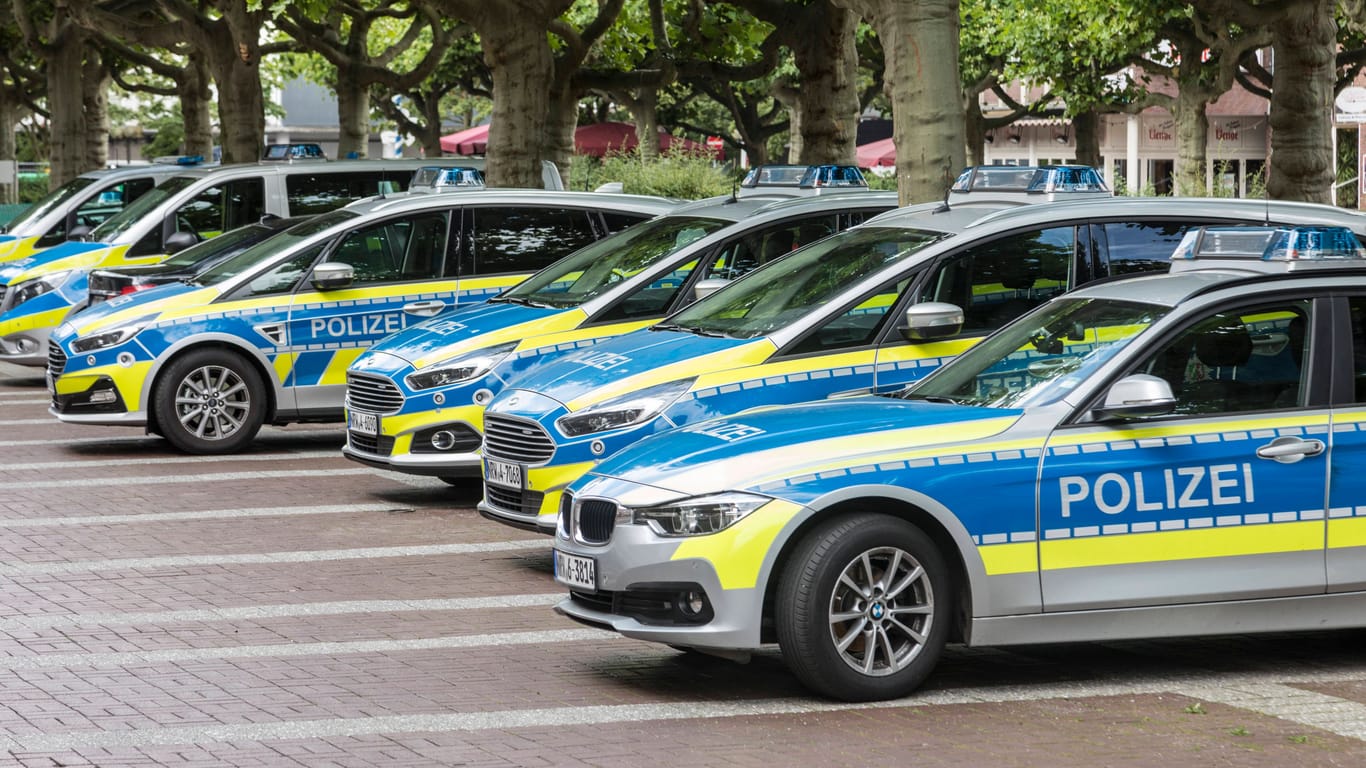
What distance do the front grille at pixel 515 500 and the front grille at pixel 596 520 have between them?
198 centimetres

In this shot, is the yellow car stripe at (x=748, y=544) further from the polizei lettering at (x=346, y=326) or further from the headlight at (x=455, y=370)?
the polizei lettering at (x=346, y=326)

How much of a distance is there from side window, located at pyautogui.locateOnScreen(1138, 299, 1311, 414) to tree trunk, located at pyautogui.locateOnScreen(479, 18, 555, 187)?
13752mm

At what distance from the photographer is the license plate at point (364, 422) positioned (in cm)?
1101

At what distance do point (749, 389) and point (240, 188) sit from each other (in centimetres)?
1036

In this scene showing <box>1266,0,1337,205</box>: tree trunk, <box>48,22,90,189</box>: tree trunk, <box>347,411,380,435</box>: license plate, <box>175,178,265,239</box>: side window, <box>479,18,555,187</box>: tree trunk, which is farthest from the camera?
<box>48,22,90,189</box>: tree trunk

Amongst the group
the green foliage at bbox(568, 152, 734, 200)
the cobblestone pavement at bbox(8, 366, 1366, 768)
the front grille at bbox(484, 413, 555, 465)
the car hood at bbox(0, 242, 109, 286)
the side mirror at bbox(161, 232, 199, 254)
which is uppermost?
the green foliage at bbox(568, 152, 734, 200)

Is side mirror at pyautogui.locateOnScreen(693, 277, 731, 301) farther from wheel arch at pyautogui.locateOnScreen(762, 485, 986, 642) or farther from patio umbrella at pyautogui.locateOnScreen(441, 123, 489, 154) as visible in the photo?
patio umbrella at pyautogui.locateOnScreen(441, 123, 489, 154)

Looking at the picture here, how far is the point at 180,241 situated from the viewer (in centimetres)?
1755

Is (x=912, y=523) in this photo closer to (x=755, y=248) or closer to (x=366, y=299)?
(x=755, y=248)

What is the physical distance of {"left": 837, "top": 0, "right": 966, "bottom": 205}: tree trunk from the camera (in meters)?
13.3

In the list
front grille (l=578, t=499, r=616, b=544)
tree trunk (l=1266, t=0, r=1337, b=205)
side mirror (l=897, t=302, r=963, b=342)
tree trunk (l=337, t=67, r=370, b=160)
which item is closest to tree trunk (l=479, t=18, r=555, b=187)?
tree trunk (l=1266, t=0, r=1337, b=205)

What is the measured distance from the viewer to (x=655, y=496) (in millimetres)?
6562

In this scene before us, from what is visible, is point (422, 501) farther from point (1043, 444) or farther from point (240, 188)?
point (240, 188)

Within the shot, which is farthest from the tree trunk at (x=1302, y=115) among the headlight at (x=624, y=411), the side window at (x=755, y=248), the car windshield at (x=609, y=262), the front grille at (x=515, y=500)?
the front grille at (x=515, y=500)
